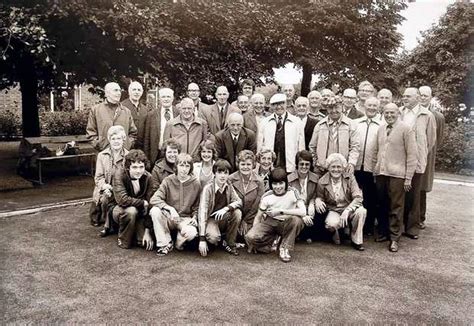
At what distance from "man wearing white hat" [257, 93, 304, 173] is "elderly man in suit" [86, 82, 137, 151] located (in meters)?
1.85

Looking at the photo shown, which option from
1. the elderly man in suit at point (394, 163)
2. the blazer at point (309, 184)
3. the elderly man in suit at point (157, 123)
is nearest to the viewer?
the elderly man in suit at point (394, 163)

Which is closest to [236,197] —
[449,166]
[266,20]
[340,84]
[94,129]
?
[94,129]

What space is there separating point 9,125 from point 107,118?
13.7 metres

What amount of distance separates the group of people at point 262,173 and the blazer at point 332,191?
1 centimetres

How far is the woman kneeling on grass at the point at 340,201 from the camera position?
5.33 metres

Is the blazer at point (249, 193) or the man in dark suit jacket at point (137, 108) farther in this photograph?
the man in dark suit jacket at point (137, 108)

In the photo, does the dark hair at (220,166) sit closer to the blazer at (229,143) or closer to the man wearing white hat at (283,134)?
the blazer at (229,143)

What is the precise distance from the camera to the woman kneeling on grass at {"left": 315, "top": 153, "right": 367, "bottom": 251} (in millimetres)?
5328

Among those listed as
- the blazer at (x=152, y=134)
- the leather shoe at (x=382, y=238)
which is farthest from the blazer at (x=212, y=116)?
the leather shoe at (x=382, y=238)

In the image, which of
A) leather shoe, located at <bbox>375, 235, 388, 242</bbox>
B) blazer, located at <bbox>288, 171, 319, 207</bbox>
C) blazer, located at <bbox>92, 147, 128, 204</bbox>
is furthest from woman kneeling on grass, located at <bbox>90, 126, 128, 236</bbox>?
leather shoe, located at <bbox>375, 235, 388, 242</bbox>

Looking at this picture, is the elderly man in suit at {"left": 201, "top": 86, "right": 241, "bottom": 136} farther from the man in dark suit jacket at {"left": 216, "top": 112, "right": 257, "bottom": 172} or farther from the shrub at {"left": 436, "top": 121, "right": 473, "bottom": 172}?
the shrub at {"left": 436, "top": 121, "right": 473, "bottom": 172}

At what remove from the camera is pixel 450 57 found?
15.8m

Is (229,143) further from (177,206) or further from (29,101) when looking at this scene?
(29,101)

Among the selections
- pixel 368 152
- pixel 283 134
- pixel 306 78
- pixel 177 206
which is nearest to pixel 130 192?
pixel 177 206
